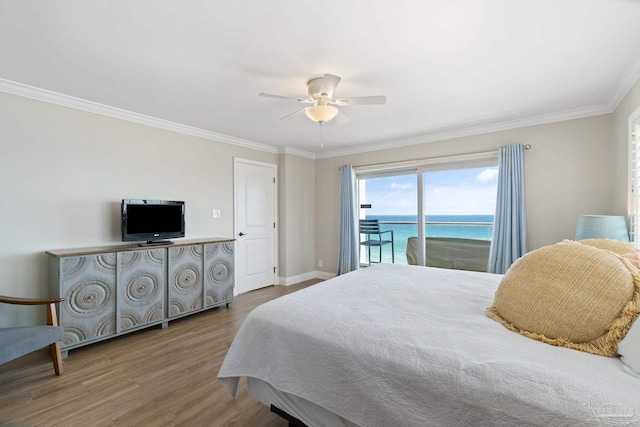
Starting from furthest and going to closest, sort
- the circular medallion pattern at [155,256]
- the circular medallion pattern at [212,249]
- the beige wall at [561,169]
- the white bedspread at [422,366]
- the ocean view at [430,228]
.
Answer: the ocean view at [430,228]
the circular medallion pattern at [212,249]
the beige wall at [561,169]
the circular medallion pattern at [155,256]
the white bedspread at [422,366]

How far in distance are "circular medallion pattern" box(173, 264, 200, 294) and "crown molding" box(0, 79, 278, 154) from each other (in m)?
1.83

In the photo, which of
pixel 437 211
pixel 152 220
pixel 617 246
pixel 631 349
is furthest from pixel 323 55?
pixel 437 211

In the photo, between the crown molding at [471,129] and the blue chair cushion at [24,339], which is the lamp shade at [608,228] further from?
the blue chair cushion at [24,339]

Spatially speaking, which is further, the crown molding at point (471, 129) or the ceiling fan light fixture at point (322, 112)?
the crown molding at point (471, 129)

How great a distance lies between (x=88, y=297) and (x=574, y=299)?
358cm

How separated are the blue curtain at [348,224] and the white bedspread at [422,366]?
3090mm

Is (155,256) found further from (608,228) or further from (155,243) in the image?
(608,228)

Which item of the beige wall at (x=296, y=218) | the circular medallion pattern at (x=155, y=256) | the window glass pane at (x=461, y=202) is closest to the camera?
the circular medallion pattern at (x=155, y=256)

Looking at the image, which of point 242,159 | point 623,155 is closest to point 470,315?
point 623,155

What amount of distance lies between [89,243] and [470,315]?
12.1 feet

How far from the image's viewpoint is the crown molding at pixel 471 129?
3309mm

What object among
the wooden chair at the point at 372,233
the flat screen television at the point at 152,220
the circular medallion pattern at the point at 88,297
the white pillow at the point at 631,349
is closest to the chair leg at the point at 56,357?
the circular medallion pattern at the point at 88,297

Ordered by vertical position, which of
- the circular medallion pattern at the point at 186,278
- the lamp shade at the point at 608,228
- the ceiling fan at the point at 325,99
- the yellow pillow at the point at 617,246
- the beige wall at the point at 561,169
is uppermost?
the ceiling fan at the point at 325,99

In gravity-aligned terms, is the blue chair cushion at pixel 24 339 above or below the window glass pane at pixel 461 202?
below
